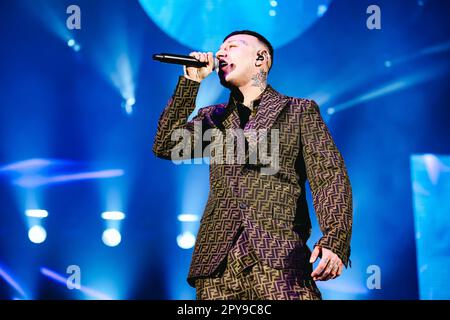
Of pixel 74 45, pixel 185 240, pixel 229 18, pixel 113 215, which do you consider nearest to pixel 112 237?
pixel 113 215

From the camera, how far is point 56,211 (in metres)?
3.07

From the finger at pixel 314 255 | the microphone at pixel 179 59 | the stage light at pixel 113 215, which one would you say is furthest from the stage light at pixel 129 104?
the finger at pixel 314 255

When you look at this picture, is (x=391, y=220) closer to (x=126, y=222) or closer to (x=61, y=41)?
(x=126, y=222)

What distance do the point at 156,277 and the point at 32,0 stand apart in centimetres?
148

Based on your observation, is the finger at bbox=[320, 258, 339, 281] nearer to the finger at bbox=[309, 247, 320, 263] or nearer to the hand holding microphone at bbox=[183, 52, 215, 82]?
the finger at bbox=[309, 247, 320, 263]

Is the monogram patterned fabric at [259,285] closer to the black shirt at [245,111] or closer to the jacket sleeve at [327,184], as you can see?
the jacket sleeve at [327,184]

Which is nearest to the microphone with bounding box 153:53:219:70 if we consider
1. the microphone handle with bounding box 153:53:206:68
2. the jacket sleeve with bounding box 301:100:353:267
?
the microphone handle with bounding box 153:53:206:68

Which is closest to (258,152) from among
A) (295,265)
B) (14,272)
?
(295,265)

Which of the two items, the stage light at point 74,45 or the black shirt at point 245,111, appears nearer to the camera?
the black shirt at point 245,111

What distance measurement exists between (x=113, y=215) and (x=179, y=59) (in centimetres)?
124

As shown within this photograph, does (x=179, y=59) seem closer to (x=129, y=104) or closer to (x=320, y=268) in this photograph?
(x=320, y=268)

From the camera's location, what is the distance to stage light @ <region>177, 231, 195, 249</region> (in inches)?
119

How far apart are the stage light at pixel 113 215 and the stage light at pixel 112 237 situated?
0.18 ft

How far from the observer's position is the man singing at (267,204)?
182 centimetres
